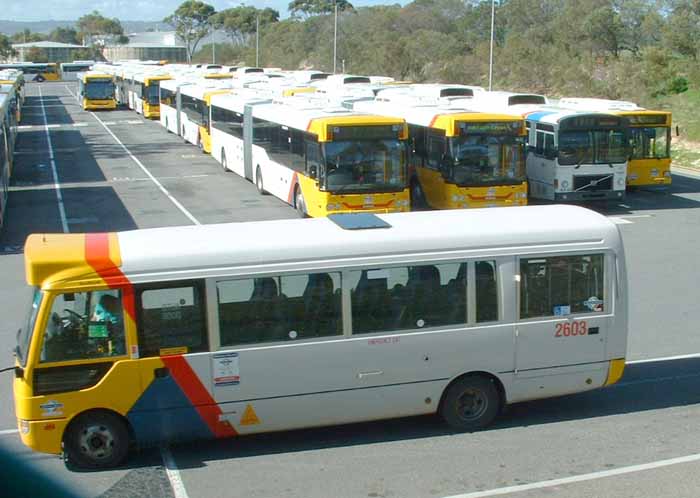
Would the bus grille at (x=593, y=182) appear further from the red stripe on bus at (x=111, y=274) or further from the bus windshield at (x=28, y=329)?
the bus windshield at (x=28, y=329)

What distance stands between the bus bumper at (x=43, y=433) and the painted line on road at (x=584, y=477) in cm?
353

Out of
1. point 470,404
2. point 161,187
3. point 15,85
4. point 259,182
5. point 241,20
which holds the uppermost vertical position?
point 241,20

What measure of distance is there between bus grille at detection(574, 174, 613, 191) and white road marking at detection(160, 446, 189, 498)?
1700cm

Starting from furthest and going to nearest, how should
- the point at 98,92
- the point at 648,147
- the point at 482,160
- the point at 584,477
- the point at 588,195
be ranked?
the point at 98,92, the point at 648,147, the point at 588,195, the point at 482,160, the point at 584,477

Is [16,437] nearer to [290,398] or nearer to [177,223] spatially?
[290,398]

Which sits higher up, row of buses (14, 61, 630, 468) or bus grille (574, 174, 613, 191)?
row of buses (14, 61, 630, 468)

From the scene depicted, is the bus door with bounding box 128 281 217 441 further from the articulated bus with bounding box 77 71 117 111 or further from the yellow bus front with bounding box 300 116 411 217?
the articulated bus with bounding box 77 71 117 111

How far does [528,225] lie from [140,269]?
12.8 feet

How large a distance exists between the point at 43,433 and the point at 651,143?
21.6 metres

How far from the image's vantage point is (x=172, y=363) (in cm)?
884

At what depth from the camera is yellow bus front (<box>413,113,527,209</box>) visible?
22062mm

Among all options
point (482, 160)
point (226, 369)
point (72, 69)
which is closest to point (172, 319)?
point (226, 369)

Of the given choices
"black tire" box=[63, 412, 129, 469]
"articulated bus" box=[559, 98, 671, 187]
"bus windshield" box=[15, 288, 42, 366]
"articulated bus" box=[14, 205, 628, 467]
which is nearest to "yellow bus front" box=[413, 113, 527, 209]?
"articulated bus" box=[559, 98, 671, 187]

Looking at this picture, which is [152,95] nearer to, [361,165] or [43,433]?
[361,165]
